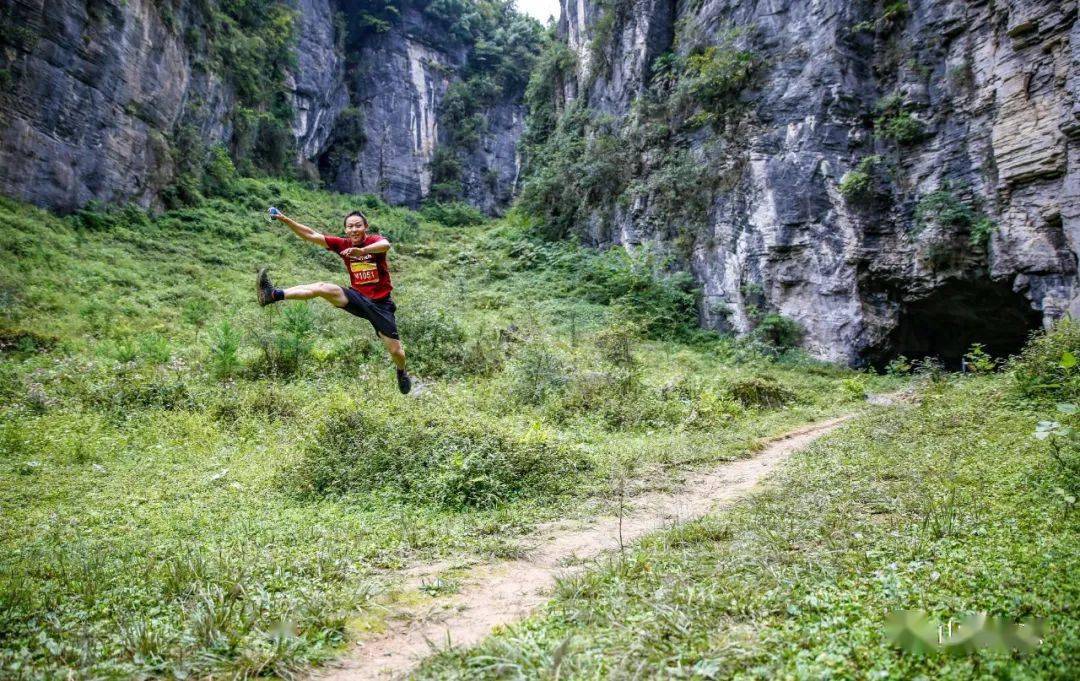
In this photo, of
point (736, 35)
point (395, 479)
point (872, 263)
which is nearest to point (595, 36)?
point (736, 35)

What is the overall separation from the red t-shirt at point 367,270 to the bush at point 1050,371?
8.23 metres

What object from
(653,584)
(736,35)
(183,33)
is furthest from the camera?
(183,33)

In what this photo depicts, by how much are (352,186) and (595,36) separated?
1865 cm

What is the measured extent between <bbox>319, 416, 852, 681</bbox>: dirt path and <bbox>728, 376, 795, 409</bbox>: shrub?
500 cm

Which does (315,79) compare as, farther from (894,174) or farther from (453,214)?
(894,174)

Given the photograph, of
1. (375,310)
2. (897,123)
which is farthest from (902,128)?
(375,310)

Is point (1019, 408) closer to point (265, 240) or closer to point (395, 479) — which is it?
point (395, 479)

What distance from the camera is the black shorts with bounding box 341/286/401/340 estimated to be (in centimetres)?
643

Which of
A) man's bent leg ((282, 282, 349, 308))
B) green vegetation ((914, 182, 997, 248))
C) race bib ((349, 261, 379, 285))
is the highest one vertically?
green vegetation ((914, 182, 997, 248))

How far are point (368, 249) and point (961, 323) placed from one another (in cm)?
1688

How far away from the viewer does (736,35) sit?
18.1 meters

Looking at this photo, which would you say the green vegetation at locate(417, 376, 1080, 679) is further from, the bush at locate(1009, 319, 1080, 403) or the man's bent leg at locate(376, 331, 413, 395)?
the man's bent leg at locate(376, 331, 413, 395)

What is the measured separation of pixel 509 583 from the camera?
11.7ft

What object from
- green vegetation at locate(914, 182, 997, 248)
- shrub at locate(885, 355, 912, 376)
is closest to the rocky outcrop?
green vegetation at locate(914, 182, 997, 248)
